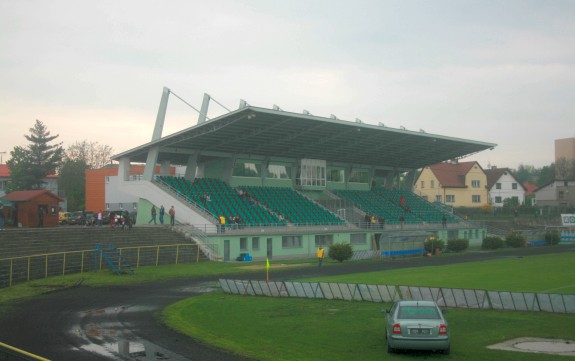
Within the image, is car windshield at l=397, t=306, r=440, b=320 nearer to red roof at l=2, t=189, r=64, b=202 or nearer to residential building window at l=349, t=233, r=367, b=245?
red roof at l=2, t=189, r=64, b=202

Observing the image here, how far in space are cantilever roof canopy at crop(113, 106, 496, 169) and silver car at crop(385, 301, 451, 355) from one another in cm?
3662

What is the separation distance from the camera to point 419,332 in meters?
16.9

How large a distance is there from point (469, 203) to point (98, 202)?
69065mm

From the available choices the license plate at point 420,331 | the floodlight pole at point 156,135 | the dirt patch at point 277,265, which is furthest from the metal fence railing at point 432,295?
the floodlight pole at point 156,135

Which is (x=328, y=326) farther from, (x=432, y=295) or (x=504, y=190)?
(x=504, y=190)

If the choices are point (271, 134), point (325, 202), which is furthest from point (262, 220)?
point (325, 202)

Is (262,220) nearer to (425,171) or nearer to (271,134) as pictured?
(271,134)

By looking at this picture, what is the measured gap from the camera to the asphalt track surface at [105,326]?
689 inches

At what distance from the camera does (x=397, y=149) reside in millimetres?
77000

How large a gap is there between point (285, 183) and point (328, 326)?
5321 centimetres

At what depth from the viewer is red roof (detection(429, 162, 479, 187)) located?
115588 millimetres

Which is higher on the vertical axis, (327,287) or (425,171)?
(425,171)

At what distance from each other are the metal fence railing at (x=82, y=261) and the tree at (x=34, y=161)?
186 ft

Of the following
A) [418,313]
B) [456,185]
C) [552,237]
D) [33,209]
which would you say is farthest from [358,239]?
[456,185]
